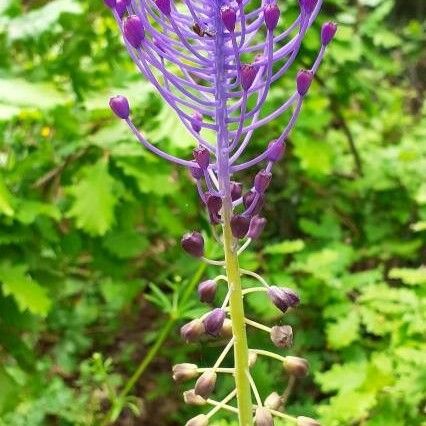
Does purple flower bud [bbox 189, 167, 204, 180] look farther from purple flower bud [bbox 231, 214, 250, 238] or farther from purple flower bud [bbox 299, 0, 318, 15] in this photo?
purple flower bud [bbox 299, 0, 318, 15]

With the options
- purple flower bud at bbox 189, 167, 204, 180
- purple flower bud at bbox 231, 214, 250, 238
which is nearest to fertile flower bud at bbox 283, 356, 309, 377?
purple flower bud at bbox 231, 214, 250, 238

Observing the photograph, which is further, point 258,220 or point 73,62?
point 73,62

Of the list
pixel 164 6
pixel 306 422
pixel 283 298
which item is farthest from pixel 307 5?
pixel 306 422

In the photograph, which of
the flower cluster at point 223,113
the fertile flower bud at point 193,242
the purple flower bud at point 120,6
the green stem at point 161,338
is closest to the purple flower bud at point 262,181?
the flower cluster at point 223,113

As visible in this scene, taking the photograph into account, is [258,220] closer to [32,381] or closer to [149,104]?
[149,104]

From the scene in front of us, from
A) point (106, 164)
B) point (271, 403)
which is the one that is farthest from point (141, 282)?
point (271, 403)

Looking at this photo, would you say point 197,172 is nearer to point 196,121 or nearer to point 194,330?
point 196,121
